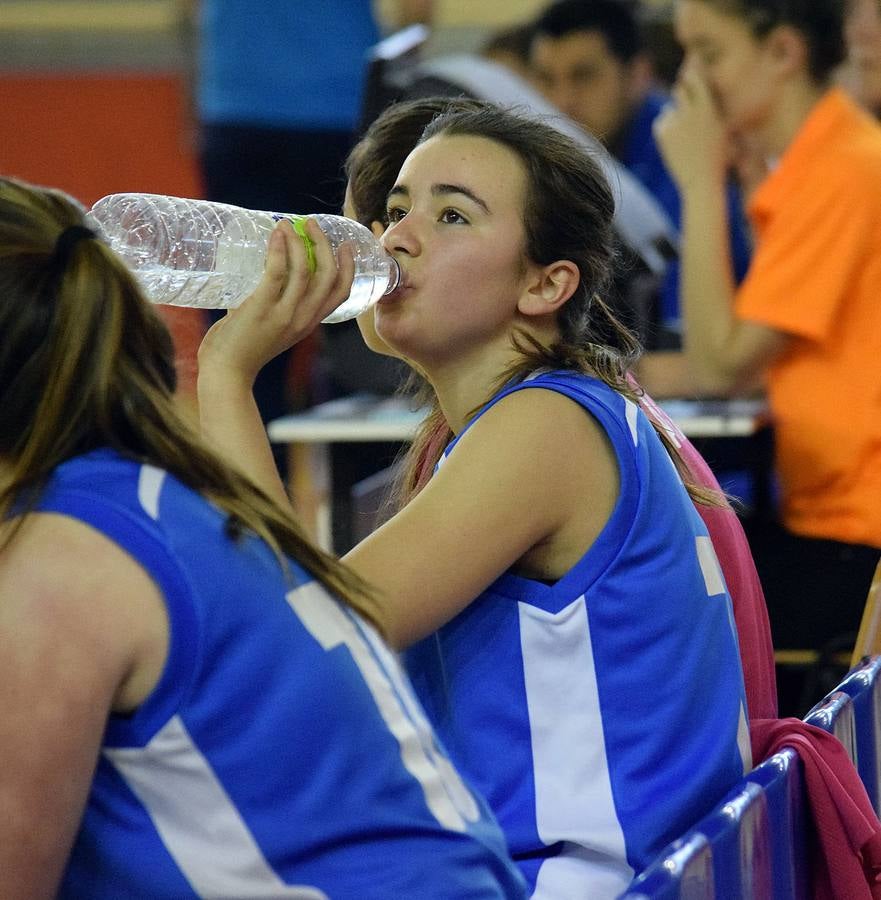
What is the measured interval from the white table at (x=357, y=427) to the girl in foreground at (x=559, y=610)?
46.8 inches

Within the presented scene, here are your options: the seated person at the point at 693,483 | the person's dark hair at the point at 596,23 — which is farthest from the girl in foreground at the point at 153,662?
the person's dark hair at the point at 596,23

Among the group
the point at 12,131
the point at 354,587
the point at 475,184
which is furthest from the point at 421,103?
the point at 12,131

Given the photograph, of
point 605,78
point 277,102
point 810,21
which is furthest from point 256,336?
point 605,78

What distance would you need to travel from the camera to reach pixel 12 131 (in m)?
7.56

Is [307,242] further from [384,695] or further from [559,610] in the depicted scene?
[384,695]

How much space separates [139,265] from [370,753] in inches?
29.1

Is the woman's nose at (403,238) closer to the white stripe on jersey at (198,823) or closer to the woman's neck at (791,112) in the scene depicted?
the white stripe on jersey at (198,823)

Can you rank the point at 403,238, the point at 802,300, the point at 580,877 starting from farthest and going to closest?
the point at 802,300
the point at 403,238
the point at 580,877

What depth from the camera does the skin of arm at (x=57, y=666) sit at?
89 centimetres

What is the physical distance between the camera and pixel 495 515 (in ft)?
4.17

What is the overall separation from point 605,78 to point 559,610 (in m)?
2.99

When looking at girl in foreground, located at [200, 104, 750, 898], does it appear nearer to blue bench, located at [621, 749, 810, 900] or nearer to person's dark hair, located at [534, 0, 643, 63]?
blue bench, located at [621, 749, 810, 900]

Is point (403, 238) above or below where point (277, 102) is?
above

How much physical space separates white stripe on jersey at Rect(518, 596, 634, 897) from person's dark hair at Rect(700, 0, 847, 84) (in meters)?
1.72
